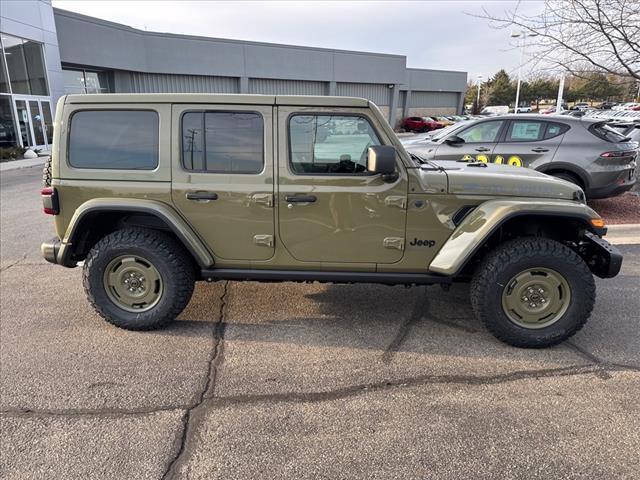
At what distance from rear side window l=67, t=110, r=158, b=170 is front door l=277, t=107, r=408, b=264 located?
1076mm

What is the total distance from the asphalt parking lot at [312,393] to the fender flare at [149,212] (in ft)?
2.58

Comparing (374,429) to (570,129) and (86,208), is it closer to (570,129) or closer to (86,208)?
(86,208)

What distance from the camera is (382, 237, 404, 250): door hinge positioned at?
3.62 m

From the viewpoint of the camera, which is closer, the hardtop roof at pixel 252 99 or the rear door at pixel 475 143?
the hardtop roof at pixel 252 99

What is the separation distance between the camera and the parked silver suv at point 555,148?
7008 millimetres

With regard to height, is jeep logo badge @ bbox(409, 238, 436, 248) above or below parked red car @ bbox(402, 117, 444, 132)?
above

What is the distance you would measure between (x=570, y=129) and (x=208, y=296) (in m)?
6.07

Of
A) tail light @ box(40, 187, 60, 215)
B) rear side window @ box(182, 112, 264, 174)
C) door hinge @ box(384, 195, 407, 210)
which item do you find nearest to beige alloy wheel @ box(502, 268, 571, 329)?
door hinge @ box(384, 195, 407, 210)

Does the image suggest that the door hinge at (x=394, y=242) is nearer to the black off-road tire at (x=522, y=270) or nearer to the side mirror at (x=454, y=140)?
the black off-road tire at (x=522, y=270)

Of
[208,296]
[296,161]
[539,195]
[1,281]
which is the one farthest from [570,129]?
[1,281]

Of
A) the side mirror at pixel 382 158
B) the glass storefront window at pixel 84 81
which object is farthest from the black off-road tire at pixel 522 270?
the glass storefront window at pixel 84 81

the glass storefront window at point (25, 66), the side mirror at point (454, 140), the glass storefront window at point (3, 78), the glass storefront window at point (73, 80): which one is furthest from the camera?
the glass storefront window at point (73, 80)

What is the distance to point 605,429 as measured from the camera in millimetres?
2668

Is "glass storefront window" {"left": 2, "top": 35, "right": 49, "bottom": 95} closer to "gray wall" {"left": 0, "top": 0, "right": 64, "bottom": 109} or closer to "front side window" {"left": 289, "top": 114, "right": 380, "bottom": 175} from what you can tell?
"gray wall" {"left": 0, "top": 0, "right": 64, "bottom": 109}
